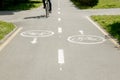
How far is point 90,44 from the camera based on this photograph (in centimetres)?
1292

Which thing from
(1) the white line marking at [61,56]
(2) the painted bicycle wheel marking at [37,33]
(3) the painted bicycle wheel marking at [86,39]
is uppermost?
(1) the white line marking at [61,56]

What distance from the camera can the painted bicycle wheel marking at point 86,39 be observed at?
1341 centimetres

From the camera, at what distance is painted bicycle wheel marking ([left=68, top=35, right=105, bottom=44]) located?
44.0ft

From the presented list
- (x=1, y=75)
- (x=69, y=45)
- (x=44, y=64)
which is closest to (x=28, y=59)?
(x=44, y=64)

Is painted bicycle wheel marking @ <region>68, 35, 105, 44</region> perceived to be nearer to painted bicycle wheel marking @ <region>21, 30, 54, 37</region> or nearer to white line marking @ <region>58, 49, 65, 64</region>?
painted bicycle wheel marking @ <region>21, 30, 54, 37</region>

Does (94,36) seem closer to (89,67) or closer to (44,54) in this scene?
(44,54)

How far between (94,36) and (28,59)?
546cm

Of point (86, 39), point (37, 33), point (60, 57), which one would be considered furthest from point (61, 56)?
point (37, 33)

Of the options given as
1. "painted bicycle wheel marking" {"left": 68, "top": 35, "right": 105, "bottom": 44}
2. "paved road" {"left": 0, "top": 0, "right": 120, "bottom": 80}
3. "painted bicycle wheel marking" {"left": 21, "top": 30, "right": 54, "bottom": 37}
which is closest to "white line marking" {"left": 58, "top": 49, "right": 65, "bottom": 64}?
"paved road" {"left": 0, "top": 0, "right": 120, "bottom": 80}

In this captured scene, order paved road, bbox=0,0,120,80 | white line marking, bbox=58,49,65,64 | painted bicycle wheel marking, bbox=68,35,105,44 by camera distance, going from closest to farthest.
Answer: paved road, bbox=0,0,120,80 < white line marking, bbox=58,49,65,64 < painted bicycle wheel marking, bbox=68,35,105,44

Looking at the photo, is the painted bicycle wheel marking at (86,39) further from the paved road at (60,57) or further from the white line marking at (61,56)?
the white line marking at (61,56)

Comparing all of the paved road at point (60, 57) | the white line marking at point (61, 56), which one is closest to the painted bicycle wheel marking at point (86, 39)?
the paved road at point (60, 57)

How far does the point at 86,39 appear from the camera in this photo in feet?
46.3

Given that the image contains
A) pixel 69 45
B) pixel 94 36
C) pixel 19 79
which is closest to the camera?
pixel 19 79
